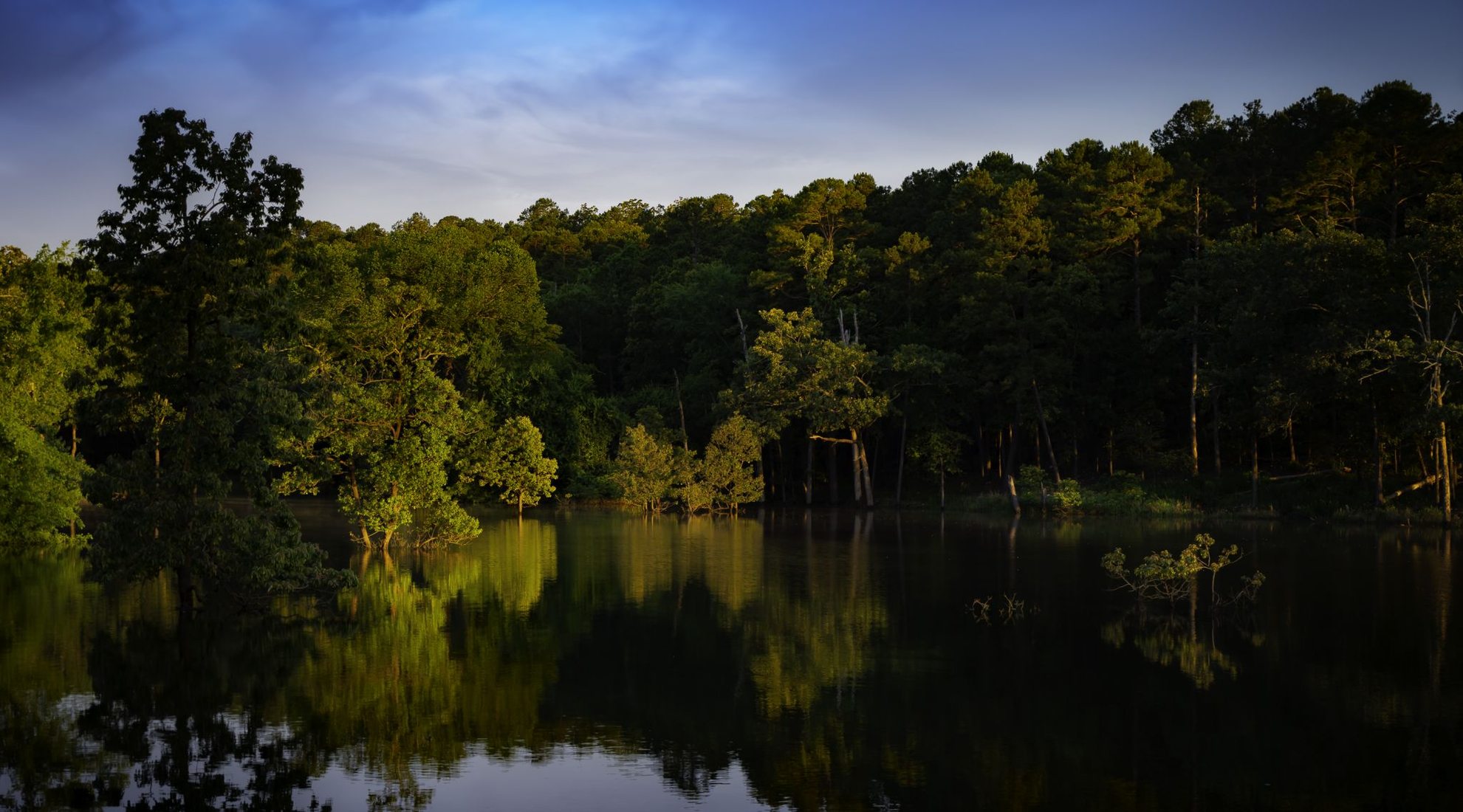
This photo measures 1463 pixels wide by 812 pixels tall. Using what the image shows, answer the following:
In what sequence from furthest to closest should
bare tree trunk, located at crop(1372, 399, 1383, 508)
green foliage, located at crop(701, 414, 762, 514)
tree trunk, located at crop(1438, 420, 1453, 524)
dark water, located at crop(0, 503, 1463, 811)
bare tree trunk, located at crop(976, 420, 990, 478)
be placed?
bare tree trunk, located at crop(976, 420, 990, 478) < green foliage, located at crop(701, 414, 762, 514) < bare tree trunk, located at crop(1372, 399, 1383, 508) < tree trunk, located at crop(1438, 420, 1453, 524) < dark water, located at crop(0, 503, 1463, 811)

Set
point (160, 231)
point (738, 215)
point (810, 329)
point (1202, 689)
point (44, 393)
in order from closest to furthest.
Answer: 1. point (1202, 689)
2. point (160, 231)
3. point (44, 393)
4. point (810, 329)
5. point (738, 215)

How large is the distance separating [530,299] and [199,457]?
4258cm

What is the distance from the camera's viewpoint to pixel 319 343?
145ft

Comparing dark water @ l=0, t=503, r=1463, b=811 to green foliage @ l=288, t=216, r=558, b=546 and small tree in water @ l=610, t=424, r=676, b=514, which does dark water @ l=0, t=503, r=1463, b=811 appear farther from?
small tree in water @ l=610, t=424, r=676, b=514

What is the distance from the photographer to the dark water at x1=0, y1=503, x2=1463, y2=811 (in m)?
13.6

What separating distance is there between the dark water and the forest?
14.0ft

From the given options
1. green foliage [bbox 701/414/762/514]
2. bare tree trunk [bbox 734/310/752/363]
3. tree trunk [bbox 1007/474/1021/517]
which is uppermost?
bare tree trunk [bbox 734/310/752/363]

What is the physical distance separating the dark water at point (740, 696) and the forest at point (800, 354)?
427 cm

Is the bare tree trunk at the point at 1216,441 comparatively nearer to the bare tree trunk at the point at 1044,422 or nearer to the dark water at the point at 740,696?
the bare tree trunk at the point at 1044,422

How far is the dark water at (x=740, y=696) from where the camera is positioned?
13578 mm

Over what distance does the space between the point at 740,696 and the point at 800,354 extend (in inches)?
1836

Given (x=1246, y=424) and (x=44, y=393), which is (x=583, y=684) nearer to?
(x=44, y=393)

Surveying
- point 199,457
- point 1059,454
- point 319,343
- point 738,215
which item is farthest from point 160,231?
point 738,215

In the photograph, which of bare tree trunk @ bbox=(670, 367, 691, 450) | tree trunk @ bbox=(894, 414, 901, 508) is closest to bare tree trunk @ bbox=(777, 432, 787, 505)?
bare tree trunk @ bbox=(670, 367, 691, 450)
